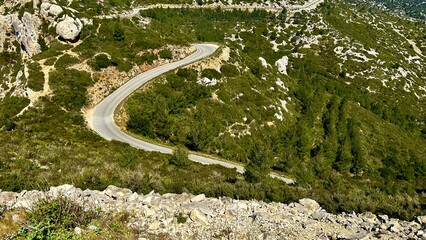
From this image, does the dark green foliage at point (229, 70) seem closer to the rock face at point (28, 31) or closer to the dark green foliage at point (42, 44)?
the dark green foliage at point (42, 44)

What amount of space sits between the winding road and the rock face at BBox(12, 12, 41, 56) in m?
23.3

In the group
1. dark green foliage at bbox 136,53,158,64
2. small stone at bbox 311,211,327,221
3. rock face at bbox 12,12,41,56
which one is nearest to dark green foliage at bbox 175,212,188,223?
small stone at bbox 311,211,327,221

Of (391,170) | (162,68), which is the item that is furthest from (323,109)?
(162,68)

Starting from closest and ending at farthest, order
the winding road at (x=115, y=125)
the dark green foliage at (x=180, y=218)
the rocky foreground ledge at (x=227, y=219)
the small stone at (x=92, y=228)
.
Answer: the small stone at (x=92, y=228), the rocky foreground ledge at (x=227, y=219), the dark green foliage at (x=180, y=218), the winding road at (x=115, y=125)

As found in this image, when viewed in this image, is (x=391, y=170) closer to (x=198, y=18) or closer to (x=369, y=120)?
(x=369, y=120)

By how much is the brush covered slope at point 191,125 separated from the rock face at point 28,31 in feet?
1.49

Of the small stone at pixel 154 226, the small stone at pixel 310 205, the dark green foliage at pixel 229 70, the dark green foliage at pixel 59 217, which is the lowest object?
the dark green foliage at pixel 229 70

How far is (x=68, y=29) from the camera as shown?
6291 cm

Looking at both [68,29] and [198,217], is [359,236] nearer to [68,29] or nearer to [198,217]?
[198,217]

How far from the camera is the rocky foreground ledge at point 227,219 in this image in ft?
40.5

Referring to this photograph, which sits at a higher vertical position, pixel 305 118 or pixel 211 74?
pixel 211 74

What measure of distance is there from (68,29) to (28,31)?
36.6ft

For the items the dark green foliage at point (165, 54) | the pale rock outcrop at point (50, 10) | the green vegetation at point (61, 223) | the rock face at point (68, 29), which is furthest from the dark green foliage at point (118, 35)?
the green vegetation at point (61, 223)

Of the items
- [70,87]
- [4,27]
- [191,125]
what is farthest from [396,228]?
[4,27]
